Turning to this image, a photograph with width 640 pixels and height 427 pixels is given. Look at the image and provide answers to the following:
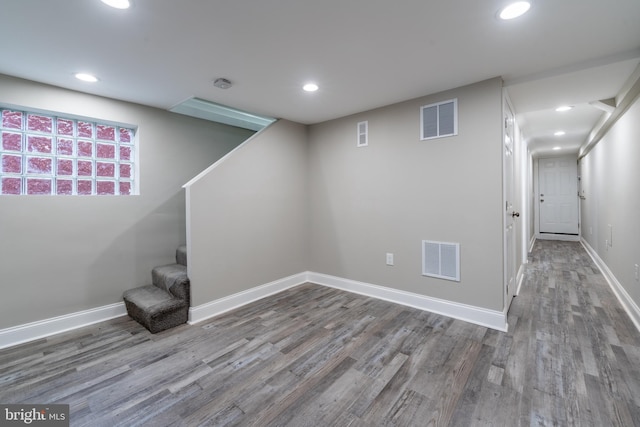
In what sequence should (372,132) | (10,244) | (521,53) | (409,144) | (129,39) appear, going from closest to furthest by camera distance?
(129,39) → (521,53) → (10,244) → (409,144) → (372,132)

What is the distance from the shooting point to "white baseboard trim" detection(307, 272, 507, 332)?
264 cm

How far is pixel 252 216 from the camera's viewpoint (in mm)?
3490

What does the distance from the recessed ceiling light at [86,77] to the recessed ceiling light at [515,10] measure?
10.0ft

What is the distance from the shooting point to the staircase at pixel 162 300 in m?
2.62

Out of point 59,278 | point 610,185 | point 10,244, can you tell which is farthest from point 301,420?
point 610,185

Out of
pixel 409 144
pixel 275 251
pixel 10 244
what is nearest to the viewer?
pixel 10 244

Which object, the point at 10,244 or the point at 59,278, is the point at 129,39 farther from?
the point at 59,278

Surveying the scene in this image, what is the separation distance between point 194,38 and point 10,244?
7.72ft

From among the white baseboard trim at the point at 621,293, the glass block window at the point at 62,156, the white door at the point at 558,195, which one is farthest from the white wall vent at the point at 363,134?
the white door at the point at 558,195

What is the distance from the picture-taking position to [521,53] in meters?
2.12

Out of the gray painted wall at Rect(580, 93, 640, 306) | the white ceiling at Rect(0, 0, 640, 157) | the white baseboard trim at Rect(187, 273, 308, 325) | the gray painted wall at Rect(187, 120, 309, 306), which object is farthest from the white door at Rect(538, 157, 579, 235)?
the white baseboard trim at Rect(187, 273, 308, 325)

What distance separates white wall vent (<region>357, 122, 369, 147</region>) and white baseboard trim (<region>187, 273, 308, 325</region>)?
1991mm

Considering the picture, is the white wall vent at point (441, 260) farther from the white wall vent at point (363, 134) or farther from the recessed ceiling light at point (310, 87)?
the recessed ceiling light at point (310, 87)

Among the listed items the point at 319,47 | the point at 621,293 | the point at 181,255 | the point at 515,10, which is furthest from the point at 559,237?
the point at 181,255
